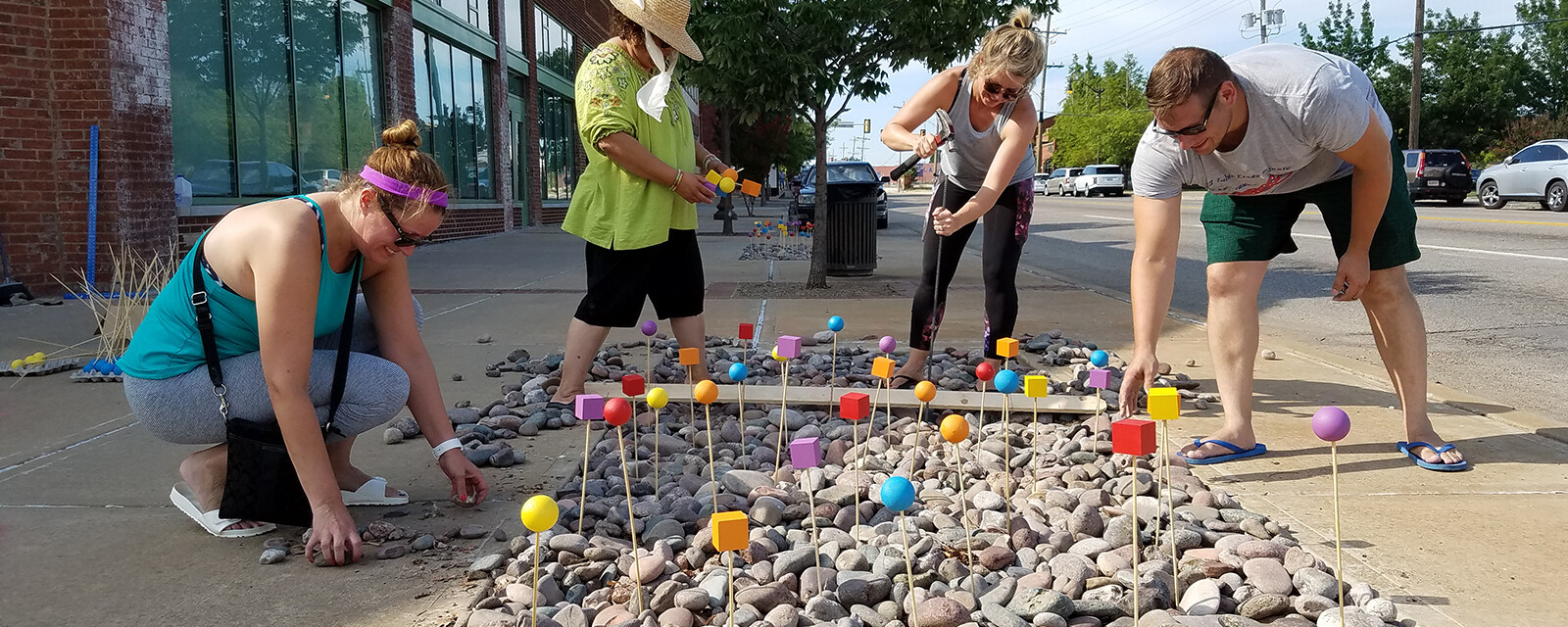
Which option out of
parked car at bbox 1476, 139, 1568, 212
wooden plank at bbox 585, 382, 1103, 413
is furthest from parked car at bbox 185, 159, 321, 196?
parked car at bbox 1476, 139, 1568, 212

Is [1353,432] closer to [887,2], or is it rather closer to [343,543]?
[343,543]

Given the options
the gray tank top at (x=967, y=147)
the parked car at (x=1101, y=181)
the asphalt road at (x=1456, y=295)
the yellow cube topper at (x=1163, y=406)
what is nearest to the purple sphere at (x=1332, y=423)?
the yellow cube topper at (x=1163, y=406)

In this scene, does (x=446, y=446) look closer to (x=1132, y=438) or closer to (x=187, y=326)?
(x=187, y=326)

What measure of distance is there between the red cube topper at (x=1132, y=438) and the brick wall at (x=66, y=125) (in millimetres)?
8167

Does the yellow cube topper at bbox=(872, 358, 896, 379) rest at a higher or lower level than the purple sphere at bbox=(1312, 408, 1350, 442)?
lower

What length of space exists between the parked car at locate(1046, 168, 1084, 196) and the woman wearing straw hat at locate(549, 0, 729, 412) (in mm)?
48437

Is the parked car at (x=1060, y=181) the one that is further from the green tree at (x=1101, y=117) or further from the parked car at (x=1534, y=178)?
the parked car at (x=1534, y=178)

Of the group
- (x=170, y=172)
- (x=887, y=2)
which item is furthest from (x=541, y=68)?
(x=887, y=2)

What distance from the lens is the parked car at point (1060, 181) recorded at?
166ft

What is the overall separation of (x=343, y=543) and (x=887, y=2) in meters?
6.43

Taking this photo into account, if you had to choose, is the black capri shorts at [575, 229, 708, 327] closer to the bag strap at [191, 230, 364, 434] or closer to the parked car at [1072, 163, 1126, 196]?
the bag strap at [191, 230, 364, 434]

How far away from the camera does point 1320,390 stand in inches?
172

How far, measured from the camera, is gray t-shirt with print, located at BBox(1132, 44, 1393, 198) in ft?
9.38

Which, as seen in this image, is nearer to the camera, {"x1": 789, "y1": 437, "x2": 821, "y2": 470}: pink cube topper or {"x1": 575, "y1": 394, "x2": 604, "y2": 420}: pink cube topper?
{"x1": 789, "y1": 437, "x2": 821, "y2": 470}: pink cube topper
